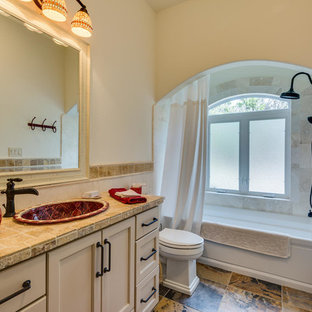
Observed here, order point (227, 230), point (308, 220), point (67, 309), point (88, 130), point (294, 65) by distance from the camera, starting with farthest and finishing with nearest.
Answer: point (308, 220)
point (227, 230)
point (294, 65)
point (88, 130)
point (67, 309)

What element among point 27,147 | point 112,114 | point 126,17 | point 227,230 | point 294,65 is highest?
point 126,17

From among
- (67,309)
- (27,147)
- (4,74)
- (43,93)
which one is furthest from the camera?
(43,93)

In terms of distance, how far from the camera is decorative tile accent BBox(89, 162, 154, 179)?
1749mm

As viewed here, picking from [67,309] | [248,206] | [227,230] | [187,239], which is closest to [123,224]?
[67,309]

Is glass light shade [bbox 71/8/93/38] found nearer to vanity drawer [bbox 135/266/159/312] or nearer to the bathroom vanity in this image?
the bathroom vanity

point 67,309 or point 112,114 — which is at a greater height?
point 112,114

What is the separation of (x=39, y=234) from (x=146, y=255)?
88 centimetres

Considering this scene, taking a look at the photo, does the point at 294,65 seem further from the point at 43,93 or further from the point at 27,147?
the point at 27,147

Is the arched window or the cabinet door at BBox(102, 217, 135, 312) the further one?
the arched window

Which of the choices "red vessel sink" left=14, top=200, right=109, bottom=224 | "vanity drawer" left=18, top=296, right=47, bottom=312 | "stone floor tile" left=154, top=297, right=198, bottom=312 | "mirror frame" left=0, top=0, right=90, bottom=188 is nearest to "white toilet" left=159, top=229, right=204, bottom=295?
"stone floor tile" left=154, top=297, right=198, bottom=312

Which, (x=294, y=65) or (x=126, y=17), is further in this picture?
(x=126, y=17)

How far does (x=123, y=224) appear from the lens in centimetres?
128

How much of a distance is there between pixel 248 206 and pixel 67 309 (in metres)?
2.73

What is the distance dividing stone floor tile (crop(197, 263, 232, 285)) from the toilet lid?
50cm
